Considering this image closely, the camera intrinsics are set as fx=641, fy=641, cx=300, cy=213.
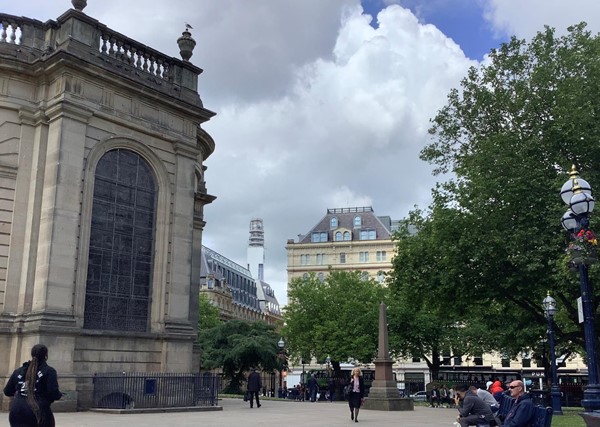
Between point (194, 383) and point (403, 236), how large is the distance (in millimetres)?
14200

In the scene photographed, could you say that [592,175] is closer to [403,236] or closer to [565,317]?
[403,236]

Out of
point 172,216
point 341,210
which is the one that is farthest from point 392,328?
point 341,210

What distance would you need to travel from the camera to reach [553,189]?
25.5m

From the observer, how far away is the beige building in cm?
10000

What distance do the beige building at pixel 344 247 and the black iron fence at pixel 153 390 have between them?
77.3 meters

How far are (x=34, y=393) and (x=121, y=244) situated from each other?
1419cm

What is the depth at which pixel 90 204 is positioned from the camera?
2067 centimetres

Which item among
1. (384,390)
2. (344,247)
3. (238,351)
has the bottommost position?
(384,390)

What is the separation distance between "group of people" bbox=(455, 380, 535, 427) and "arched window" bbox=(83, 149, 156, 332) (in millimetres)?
12145

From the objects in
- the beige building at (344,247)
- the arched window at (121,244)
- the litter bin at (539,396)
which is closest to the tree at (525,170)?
the litter bin at (539,396)

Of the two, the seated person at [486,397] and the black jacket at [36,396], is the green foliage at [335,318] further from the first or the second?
the black jacket at [36,396]

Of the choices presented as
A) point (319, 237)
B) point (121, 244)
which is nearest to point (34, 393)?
point (121, 244)

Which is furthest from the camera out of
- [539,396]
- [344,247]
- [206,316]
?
[344,247]

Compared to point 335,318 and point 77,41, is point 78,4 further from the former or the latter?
point 335,318
